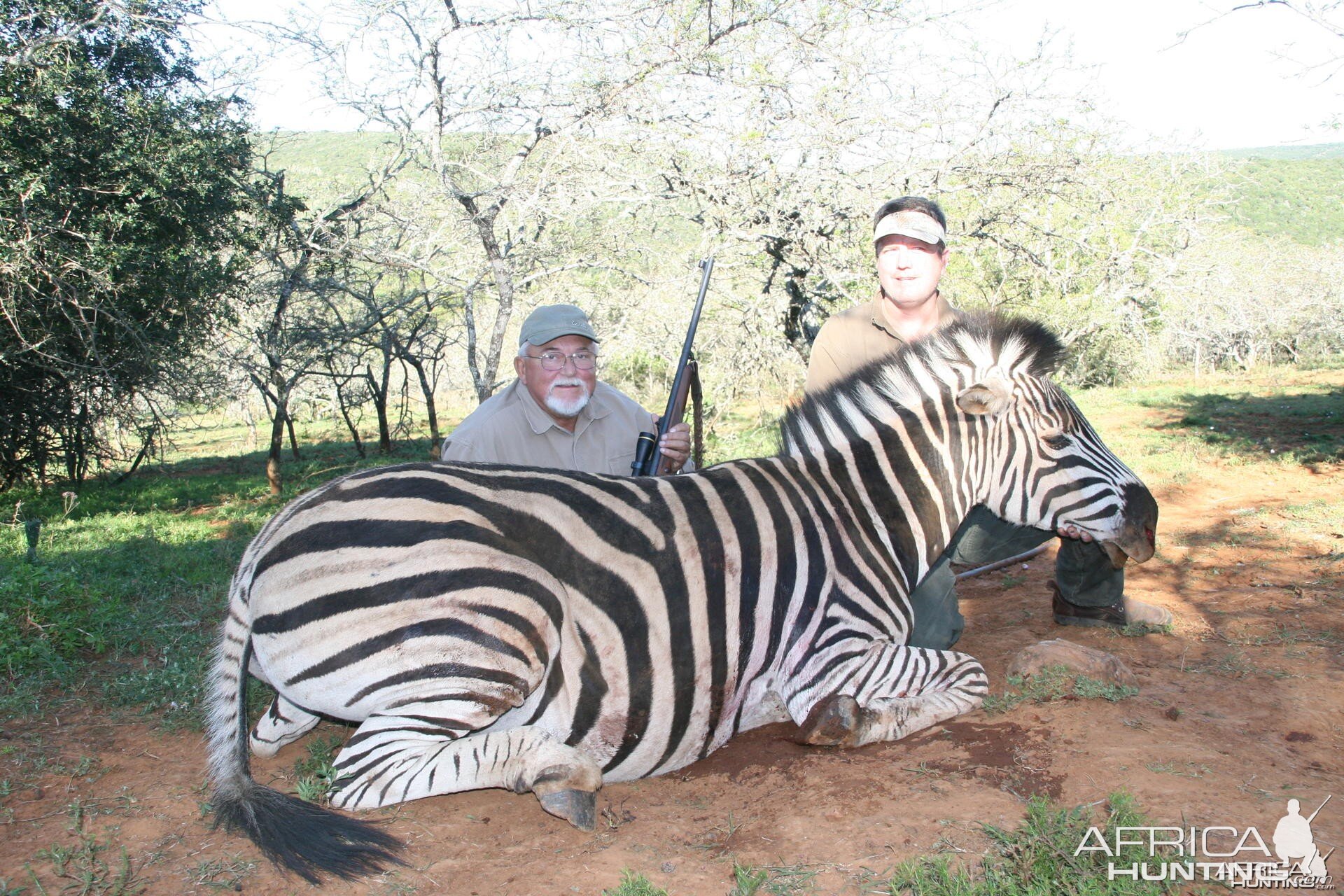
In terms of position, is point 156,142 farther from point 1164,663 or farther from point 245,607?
point 1164,663

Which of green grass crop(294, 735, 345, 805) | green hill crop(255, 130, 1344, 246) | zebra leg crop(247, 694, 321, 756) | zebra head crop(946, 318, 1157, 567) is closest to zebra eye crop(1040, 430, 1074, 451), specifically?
zebra head crop(946, 318, 1157, 567)

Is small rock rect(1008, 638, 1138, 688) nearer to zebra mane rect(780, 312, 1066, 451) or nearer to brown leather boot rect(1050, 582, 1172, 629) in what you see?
brown leather boot rect(1050, 582, 1172, 629)

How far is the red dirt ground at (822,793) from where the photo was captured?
2.58 m

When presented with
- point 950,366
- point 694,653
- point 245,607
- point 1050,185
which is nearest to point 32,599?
point 245,607

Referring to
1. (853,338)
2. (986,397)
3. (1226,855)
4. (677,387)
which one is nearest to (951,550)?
(986,397)

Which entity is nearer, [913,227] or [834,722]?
[834,722]

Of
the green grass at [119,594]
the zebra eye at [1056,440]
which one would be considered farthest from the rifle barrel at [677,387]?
the green grass at [119,594]

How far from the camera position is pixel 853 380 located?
388cm

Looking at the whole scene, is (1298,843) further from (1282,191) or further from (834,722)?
(1282,191)

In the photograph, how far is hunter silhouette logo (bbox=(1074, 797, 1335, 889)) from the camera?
226 cm

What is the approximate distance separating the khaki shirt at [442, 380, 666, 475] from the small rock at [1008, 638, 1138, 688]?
2.22 m

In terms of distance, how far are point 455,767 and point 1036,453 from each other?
8.65ft

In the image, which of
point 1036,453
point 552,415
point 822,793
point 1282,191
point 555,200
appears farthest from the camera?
point 1282,191

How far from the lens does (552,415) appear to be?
4.72m
